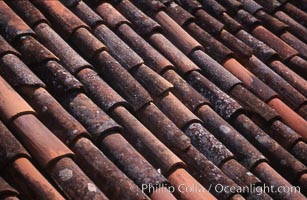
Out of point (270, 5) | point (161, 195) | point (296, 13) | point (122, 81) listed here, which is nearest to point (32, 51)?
point (122, 81)

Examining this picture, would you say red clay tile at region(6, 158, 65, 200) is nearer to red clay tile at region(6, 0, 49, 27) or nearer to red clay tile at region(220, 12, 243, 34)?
red clay tile at region(6, 0, 49, 27)

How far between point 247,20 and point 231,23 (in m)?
0.24

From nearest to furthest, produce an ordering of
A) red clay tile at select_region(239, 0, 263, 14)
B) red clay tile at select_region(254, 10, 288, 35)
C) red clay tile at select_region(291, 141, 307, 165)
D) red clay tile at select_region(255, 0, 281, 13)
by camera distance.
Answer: red clay tile at select_region(291, 141, 307, 165) < red clay tile at select_region(254, 10, 288, 35) < red clay tile at select_region(239, 0, 263, 14) < red clay tile at select_region(255, 0, 281, 13)

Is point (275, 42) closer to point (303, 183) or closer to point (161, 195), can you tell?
point (303, 183)

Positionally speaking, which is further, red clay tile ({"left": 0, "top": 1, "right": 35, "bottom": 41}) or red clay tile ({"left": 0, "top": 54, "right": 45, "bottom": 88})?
red clay tile ({"left": 0, "top": 1, "right": 35, "bottom": 41})

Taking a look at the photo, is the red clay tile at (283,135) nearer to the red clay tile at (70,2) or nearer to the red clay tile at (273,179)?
the red clay tile at (273,179)

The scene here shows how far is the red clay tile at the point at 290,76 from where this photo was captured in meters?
3.61

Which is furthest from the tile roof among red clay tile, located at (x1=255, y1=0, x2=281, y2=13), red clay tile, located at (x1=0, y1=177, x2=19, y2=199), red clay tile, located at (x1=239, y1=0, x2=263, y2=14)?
red clay tile, located at (x1=255, y1=0, x2=281, y2=13)

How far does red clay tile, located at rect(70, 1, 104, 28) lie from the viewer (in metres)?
3.23

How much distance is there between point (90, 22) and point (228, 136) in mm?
1403

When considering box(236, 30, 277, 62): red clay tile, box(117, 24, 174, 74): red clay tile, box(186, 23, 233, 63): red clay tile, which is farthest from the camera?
box(236, 30, 277, 62): red clay tile

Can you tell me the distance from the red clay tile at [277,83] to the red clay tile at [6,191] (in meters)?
2.38

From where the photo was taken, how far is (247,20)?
412 cm

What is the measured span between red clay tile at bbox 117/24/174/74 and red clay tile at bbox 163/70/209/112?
0.07m
